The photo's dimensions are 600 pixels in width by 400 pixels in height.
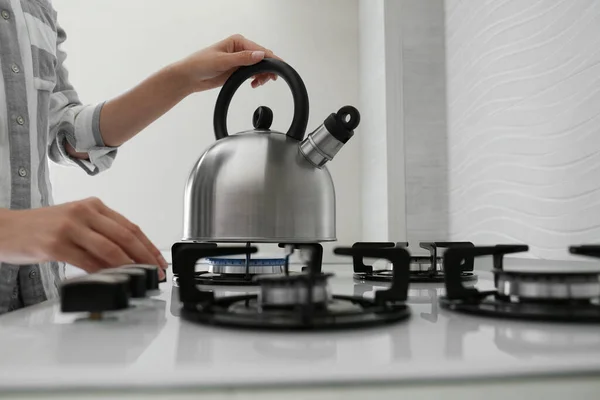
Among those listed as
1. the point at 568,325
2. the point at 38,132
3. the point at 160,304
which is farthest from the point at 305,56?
the point at 568,325

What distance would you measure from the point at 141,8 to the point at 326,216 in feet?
5.54

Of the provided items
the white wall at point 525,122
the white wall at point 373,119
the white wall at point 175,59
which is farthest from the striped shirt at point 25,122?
the white wall at point 175,59

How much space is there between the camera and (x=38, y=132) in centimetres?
89

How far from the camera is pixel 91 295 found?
0.43 meters

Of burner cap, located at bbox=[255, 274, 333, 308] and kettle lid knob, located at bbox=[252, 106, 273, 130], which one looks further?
kettle lid knob, located at bbox=[252, 106, 273, 130]

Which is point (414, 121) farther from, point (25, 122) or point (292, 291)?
point (292, 291)

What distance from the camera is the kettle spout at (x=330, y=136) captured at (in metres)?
0.71

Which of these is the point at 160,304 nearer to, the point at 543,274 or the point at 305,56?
the point at 543,274

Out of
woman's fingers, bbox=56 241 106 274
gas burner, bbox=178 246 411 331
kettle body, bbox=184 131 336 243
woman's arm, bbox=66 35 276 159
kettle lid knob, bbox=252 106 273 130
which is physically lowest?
gas burner, bbox=178 246 411 331

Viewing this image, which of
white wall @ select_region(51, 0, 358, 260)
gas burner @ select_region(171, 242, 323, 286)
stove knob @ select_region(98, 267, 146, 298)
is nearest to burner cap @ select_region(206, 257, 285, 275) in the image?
gas burner @ select_region(171, 242, 323, 286)

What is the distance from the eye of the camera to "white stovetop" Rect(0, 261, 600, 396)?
29cm

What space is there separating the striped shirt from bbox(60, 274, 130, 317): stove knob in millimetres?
437

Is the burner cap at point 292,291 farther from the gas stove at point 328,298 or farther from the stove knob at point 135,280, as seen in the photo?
the stove knob at point 135,280

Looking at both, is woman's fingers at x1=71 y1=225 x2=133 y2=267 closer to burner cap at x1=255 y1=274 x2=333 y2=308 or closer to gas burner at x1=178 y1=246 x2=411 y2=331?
gas burner at x1=178 y1=246 x2=411 y2=331
